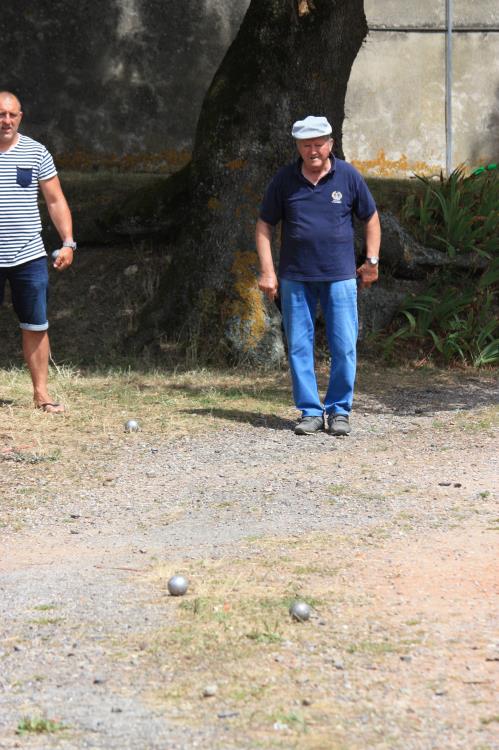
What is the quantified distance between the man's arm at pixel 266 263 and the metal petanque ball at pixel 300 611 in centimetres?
320

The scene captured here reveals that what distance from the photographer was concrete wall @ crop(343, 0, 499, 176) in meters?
15.0

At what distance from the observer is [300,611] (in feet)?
14.7

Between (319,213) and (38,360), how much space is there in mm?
2107

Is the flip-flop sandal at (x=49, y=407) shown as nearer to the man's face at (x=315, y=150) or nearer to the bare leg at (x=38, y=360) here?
the bare leg at (x=38, y=360)

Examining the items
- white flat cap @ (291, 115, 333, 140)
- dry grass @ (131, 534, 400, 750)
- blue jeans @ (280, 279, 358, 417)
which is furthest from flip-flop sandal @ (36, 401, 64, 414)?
dry grass @ (131, 534, 400, 750)

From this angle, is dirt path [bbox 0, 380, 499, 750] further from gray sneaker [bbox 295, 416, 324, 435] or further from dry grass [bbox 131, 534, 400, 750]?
gray sneaker [bbox 295, 416, 324, 435]

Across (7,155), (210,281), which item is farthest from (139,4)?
Result: (7,155)

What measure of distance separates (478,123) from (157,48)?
13.3 feet

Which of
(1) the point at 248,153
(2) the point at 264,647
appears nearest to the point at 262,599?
(2) the point at 264,647

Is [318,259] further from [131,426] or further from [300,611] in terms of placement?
[300,611]

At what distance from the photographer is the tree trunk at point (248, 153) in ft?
32.3

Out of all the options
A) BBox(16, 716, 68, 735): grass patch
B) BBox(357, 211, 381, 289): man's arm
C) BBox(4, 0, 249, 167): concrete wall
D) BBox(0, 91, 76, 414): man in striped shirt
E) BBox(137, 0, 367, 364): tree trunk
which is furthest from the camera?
BBox(4, 0, 249, 167): concrete wall

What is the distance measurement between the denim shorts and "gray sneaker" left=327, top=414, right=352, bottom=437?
1.95 m

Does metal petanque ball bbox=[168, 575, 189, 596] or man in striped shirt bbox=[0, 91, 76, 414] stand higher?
man in striped shirt bbox=[0, 91, 76, 414]
